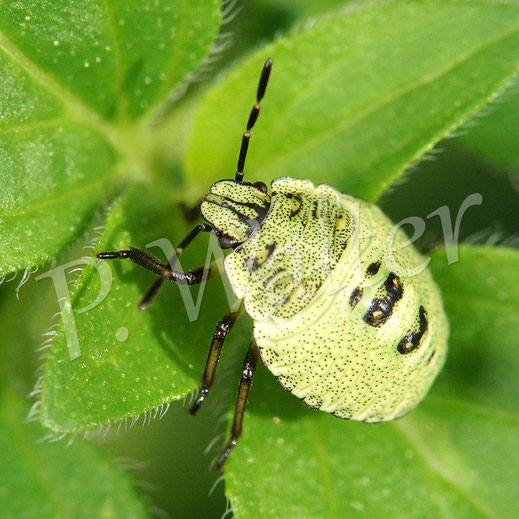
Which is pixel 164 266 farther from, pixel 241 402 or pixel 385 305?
pixel 385 305

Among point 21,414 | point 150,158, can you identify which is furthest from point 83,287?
point 21,414

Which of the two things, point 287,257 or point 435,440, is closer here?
point 287,257

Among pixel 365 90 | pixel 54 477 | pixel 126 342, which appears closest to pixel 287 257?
pixel 126 342

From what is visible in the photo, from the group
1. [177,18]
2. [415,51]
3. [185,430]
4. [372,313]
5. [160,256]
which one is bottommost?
[185,430]

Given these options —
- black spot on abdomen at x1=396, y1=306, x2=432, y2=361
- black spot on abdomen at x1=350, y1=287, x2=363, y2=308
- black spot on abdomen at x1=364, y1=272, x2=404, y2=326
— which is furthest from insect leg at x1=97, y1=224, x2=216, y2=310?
black spot on abdomen at x1=396, y1=306, x2=432, y2=361

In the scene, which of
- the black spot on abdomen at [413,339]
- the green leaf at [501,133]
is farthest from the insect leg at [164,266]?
the green leaf at [501,133]

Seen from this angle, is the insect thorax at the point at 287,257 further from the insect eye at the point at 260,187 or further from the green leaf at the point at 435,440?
the green leaf at the point at 435,440

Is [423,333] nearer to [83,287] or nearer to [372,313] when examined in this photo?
[372,313]
